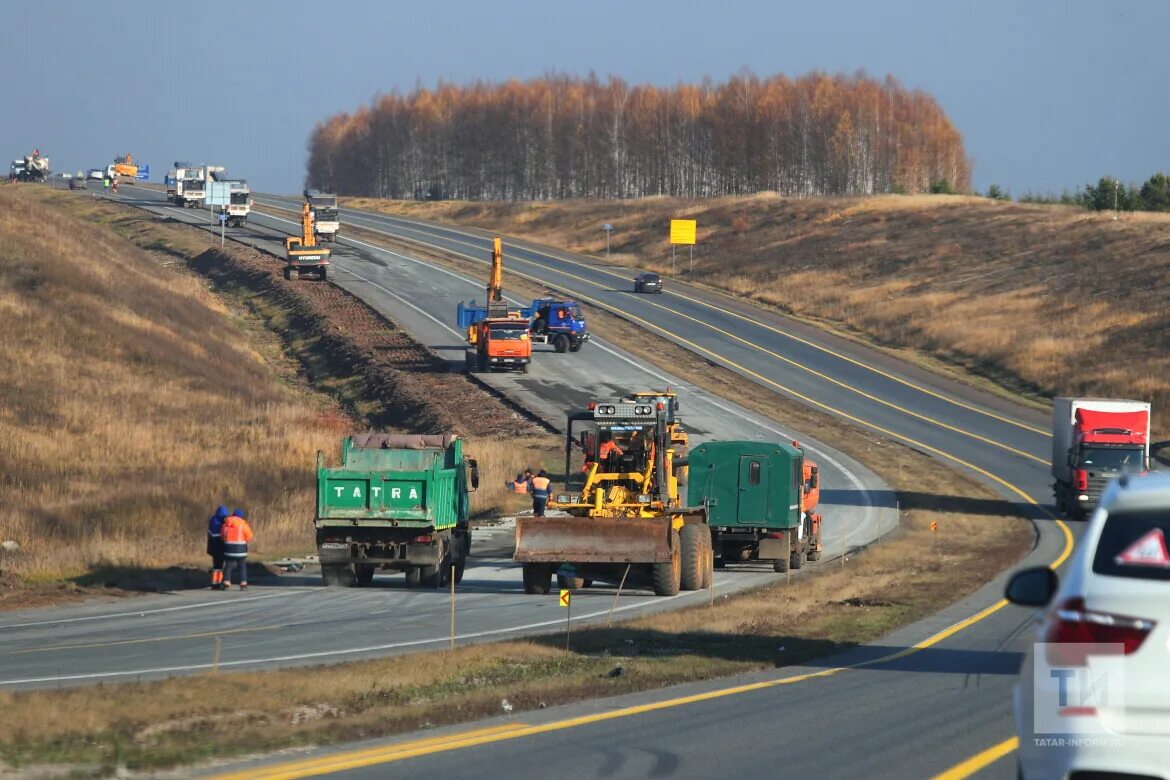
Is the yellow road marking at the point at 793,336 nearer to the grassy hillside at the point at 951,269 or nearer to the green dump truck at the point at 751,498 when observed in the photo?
the grassy hillside at the point at 951,269

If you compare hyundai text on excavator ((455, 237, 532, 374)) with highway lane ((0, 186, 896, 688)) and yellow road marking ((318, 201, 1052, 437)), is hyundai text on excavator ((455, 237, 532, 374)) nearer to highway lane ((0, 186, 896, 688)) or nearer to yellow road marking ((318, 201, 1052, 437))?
yellow road marking ((318, 201, 1052, 437))

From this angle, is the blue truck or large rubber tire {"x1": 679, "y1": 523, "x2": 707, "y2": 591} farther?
the blue truck

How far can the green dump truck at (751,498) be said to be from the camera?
32406 millimetres

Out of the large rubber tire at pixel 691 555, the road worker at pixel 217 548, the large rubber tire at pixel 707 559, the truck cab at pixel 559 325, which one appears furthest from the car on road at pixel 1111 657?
the truck cab at pixel 559 325

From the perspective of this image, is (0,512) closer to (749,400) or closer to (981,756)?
(981,756)

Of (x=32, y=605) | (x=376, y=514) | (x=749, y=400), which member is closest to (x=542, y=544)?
(x=376, y=514)

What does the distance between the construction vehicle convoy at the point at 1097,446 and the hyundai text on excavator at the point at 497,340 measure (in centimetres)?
2693

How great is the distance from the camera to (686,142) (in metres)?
173

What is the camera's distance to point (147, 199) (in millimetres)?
131125

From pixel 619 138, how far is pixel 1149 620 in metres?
173

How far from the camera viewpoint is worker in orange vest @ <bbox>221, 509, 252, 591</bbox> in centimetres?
2772

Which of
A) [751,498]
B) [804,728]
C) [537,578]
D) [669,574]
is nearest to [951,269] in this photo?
[751,498]

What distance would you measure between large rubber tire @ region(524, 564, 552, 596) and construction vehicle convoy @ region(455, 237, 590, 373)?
37454 millimetres

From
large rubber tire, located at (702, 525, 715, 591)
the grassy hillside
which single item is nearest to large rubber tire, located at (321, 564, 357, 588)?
large rubber tire, located at (702, 525, 715, 591)
